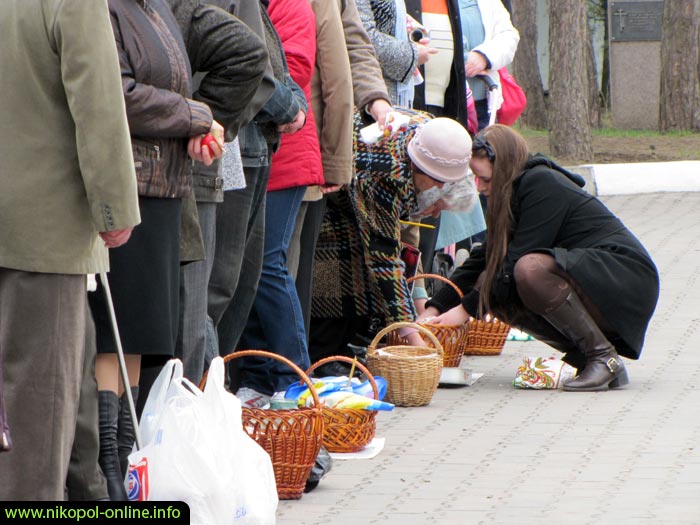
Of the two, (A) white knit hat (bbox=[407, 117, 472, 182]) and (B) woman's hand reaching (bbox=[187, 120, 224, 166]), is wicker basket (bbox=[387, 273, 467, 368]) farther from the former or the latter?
(B) woman's hand reaching (bbox=[187, 120, 224, 166])

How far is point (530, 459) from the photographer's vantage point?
5078 mm

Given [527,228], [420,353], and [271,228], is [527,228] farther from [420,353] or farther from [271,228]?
[271,228]

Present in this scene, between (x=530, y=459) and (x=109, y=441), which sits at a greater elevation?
(x=109, y=441)

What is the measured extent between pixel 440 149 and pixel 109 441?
2588mm

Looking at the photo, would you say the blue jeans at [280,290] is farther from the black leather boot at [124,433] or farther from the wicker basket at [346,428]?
the black leather boot at [124,433]

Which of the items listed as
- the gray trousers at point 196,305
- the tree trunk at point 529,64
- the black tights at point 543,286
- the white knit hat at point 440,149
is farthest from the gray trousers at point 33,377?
the tree trunk at point 529,64

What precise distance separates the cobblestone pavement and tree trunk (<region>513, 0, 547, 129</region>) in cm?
1510

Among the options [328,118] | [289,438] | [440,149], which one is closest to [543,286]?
[440,149]

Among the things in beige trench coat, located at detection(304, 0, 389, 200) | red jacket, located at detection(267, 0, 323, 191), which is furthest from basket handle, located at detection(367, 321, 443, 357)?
red jacket, located at detection(267, 0, 323, 191)

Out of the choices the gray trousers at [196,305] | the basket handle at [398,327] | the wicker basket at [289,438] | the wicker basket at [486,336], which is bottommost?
the wicker basket at [486,336]

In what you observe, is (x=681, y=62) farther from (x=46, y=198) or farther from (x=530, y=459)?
(x=46, y=198)

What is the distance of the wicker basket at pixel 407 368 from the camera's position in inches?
230

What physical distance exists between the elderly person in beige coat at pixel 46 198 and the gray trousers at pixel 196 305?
921mm

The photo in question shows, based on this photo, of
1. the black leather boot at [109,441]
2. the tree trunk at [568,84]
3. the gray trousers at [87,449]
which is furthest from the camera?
the tree trunk at [568,84]
